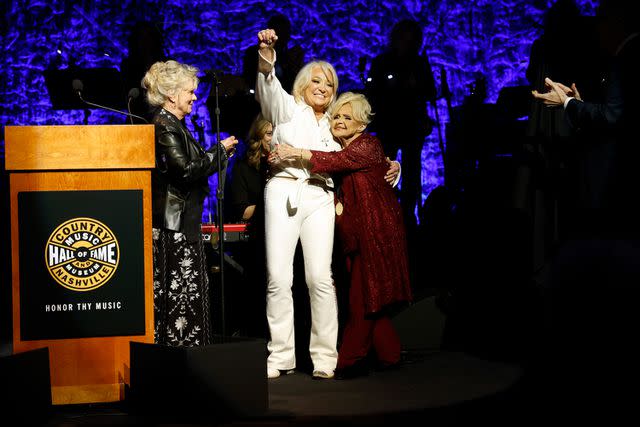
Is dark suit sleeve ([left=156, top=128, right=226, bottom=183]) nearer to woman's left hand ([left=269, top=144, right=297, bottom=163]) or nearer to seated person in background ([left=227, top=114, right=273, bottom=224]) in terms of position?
woman's left hand ([left=269, top=144, right=297, bottom=163])

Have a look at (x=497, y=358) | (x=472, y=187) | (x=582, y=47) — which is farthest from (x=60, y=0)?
(x=497, y=358)

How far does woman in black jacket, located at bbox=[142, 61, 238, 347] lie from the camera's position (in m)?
3.97

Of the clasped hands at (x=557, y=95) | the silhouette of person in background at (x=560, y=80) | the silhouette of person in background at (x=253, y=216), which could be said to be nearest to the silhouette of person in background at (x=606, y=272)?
→ the clasped hands at (x=557, y=95)

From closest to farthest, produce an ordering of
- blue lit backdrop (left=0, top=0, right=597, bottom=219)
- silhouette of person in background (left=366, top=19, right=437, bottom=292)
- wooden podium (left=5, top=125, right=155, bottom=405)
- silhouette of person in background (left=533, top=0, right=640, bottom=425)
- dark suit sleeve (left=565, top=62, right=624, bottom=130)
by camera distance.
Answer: silhouette of person in background (left=533, top=0, right=640, bottom=425)
dark suit sleeve (left=565, top=62, right=624, bottom=130)
wooden podium (left=5, top=125, right=155, bottom=405)
silhouette of person in background (left=366, top=19, right=437, bottom=292)
blue lit backdrop (left=0, top=0, right=597, bottom=219)

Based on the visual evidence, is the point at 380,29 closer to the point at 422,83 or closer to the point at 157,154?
the point at 422,83

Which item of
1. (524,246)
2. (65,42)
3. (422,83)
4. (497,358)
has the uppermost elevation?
(65,42)

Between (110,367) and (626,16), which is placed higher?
(626,16)

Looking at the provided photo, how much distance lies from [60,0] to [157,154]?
148 inches

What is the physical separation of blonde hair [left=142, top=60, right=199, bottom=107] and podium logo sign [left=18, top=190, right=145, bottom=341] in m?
0.72

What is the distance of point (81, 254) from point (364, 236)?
1.55 m

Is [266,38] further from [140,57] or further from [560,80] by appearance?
[140,57]

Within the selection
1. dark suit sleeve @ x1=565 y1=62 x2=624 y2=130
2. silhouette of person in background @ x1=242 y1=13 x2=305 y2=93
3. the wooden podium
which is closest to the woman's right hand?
the wooden podium

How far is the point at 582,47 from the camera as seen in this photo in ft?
18.5

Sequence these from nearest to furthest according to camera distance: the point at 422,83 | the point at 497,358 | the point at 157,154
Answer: the point at 157,154 → the point at 497,358 → the point at 422,83
